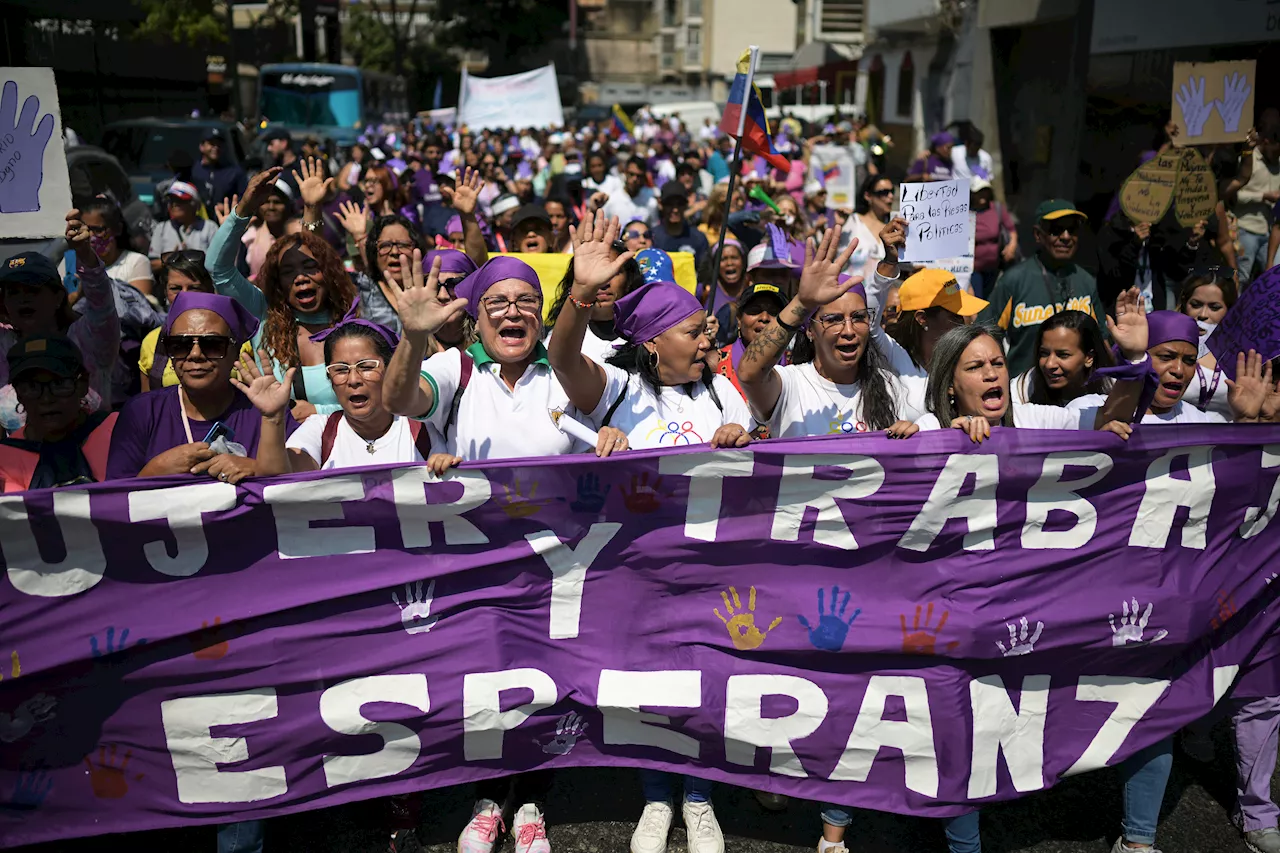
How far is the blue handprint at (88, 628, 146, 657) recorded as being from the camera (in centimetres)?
332

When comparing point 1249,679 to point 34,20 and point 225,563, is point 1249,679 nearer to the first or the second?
point 225,563

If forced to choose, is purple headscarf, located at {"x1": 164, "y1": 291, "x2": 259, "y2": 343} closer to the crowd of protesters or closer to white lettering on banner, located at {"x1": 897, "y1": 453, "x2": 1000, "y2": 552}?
the crowd of protesters

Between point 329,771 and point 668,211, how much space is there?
5500 millimetres

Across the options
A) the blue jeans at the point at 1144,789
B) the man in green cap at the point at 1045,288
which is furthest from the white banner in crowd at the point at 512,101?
the blue jeans at the point at 1144,789

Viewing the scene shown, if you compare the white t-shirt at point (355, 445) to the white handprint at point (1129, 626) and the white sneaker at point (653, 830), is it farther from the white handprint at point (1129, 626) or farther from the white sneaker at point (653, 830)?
the white handprint at point (1129, 626)

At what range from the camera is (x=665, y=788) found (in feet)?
12.1

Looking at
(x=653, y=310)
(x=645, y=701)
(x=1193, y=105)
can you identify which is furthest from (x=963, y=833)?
(x=1193, y=105)

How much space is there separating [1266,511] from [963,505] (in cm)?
108

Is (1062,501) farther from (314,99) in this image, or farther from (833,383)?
(314,99)

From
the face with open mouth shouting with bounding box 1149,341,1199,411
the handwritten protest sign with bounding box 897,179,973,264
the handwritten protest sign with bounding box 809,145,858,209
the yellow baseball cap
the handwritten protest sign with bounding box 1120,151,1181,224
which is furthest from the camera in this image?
the handwritten protest sign with bounding box 809,145,858,209

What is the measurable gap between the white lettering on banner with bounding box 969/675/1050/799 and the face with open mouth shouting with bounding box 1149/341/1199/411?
119 cm

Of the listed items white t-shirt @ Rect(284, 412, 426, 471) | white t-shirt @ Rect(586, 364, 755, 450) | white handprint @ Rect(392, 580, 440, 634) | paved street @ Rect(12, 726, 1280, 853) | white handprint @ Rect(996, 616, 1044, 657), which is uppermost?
white t-shirt @ Rect(586, 364, 755, 450)

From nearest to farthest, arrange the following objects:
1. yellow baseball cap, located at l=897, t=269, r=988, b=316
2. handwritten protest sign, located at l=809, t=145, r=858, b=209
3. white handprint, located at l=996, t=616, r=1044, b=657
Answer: white handprint, located at l=996, t=616, r=1044, b=657, yellow baseball cap, located at l=897, t=269, r=988, b=316, handwritten protest sign, located at l=809, t=145, r=858, b=209

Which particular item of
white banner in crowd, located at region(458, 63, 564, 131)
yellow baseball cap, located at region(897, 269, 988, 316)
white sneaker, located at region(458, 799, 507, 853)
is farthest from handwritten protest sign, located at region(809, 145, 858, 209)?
white banner in crowd, located at region(458, 63, 564, 131)
